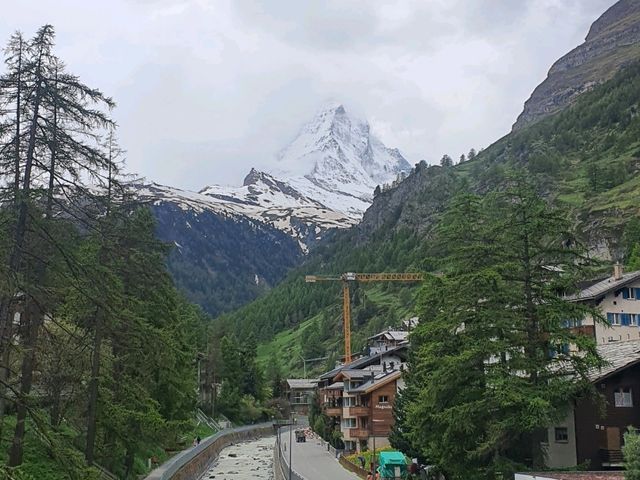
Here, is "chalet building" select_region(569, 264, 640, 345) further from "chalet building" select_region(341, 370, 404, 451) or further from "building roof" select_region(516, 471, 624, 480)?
"building roof" select_region(516, 471, 624, 480)

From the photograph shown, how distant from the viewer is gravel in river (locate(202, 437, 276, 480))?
69.2 m

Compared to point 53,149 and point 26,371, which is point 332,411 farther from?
point 53,149

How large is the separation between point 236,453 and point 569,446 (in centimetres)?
6094

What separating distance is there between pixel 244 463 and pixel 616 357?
52.8m

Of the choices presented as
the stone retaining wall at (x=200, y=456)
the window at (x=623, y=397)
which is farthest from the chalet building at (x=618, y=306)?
the stone retaining wall at (x=200, y=456)

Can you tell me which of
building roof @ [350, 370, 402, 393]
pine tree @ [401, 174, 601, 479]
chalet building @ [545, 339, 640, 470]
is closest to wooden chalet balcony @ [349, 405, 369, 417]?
building roof @ [350, 370, 402, 393]

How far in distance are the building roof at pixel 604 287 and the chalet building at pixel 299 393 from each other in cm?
9635

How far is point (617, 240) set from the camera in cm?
13438

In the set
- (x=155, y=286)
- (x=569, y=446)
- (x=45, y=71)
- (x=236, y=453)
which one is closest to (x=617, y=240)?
(x=236, y=453)

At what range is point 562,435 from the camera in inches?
1438

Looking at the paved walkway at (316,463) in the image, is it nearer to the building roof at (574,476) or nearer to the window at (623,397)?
the window at (623,397)

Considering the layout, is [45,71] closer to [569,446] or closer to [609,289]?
[569,446]

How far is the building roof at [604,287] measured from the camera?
178ft

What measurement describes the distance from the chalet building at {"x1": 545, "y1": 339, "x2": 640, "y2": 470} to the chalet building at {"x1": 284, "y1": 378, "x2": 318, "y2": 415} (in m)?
114
